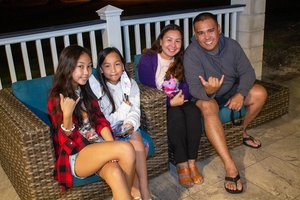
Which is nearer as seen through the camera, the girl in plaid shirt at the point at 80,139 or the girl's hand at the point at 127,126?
the girl in plaid shirt at the point at 80,139

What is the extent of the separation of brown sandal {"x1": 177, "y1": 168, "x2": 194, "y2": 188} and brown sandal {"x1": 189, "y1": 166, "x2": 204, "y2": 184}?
0.09 ft

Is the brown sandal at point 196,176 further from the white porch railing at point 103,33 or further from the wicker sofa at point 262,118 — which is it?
the white porch railing at point 103,33

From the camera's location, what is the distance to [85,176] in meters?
2.10

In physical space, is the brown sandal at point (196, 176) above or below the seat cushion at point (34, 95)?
below

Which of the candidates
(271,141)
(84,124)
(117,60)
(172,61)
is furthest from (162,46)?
(271,141)

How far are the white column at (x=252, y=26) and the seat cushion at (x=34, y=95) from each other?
8.51 ft

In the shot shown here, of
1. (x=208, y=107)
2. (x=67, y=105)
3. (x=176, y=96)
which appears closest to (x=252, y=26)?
(x=208, y=107)

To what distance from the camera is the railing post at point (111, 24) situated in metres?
3.21

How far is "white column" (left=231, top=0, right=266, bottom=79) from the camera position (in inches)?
162

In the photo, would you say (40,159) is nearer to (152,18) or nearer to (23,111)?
(23,111)

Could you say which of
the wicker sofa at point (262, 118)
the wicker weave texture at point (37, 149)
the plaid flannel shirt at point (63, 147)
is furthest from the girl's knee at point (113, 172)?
the wicker sofa at point (262, 118)

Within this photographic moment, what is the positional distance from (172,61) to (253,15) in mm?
1816

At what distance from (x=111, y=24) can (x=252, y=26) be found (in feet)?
6.01

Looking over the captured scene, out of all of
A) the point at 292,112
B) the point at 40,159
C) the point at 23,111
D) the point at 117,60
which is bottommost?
the point at 292,112
